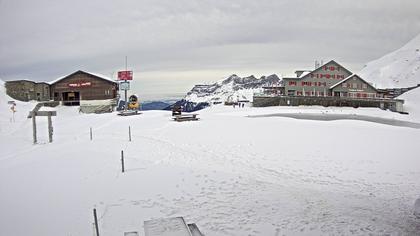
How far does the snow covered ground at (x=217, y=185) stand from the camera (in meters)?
6.31

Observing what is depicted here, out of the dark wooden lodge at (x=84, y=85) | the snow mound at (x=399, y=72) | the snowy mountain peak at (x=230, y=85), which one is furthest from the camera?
the snowy mountain peak at (x=230, y=85)

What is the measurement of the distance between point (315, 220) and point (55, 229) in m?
4.88

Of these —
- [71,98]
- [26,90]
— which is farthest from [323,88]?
[26,90]

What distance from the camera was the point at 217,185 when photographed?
8.81 metres

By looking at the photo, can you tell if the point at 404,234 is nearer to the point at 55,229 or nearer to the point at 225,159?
the point at 55,229

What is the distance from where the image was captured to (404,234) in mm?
5750

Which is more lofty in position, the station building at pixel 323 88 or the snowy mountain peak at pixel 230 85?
the snowy mountain peak at pixel 230 85

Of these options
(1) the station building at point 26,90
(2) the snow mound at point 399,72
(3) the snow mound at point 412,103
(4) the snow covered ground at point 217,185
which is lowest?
(4) the snow covered ground at point 217,185

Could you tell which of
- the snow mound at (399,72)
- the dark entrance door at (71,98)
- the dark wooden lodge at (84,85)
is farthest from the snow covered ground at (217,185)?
the snow mound at (399,72)

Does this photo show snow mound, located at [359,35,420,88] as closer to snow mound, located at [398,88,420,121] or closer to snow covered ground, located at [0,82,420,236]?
snow mound, located at [398,88,420,121]

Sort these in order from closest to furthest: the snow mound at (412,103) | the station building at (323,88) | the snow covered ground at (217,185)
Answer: the snow covered ground at (217,185), the snow mound at (412,103), the station building at (323,88)

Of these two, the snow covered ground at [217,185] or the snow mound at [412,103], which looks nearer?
the snow covered ground at [217,185]

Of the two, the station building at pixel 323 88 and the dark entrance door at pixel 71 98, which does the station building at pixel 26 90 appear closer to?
the dark entrance door at pixel 71 98

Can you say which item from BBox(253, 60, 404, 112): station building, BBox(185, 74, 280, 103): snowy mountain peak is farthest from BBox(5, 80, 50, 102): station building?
BBox(185, 74, 280, 103): snowy mountain peak
